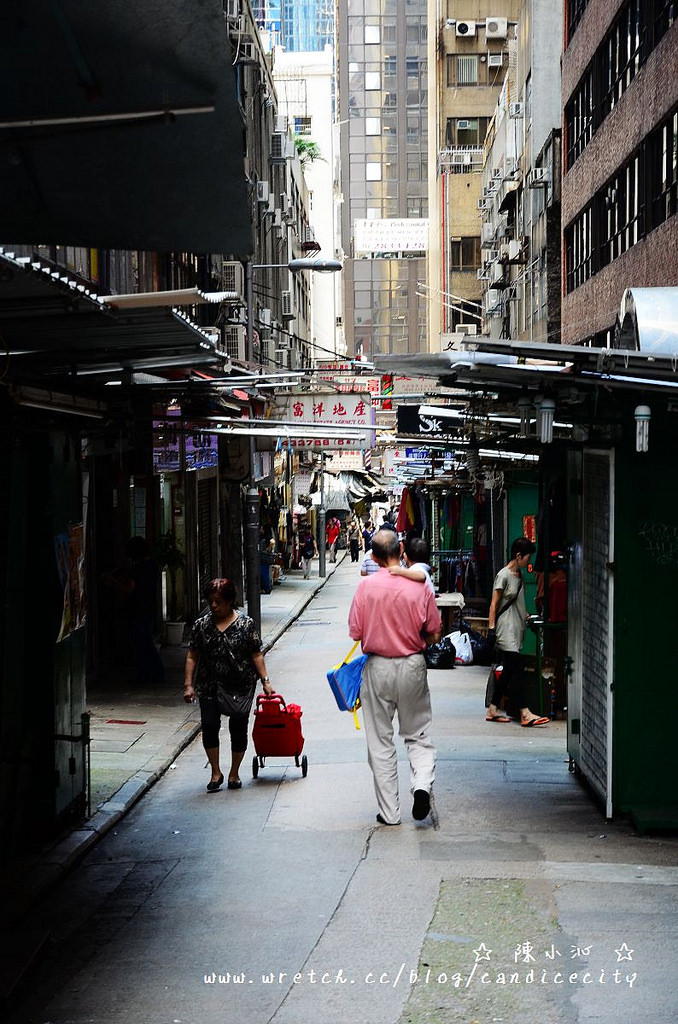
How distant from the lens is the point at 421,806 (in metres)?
9.50

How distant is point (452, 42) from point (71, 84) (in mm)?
67015

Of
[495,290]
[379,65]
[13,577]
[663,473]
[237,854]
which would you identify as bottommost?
[237,854]

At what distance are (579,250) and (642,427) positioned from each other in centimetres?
2594

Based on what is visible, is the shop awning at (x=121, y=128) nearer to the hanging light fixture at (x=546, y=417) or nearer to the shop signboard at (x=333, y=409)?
the hanging light fixture at (x=546, y=417)

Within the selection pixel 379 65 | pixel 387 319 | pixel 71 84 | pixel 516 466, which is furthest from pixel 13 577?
pixel 379 65

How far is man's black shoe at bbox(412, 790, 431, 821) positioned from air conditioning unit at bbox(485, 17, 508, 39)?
59.0m

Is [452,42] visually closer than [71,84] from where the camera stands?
No

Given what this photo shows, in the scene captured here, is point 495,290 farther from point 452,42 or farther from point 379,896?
point 379,896

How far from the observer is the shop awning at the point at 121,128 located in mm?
4203

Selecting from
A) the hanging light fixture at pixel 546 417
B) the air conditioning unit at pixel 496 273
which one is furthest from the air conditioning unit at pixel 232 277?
the hanging light fixture at pixel 546 417

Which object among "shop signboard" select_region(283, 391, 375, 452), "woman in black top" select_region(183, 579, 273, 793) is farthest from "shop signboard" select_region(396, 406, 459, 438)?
"shop signboard" select_region(283, 391, 375, 452)

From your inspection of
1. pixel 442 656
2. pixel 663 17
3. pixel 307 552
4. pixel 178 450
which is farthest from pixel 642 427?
pixel 307 552

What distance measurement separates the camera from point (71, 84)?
14.4 ft

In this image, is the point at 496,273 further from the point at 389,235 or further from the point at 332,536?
the point at 389,235
